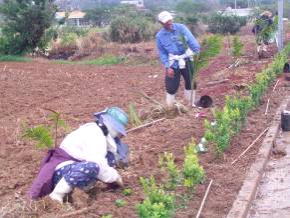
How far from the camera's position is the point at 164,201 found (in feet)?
16.4

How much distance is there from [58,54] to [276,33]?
39.6 ft

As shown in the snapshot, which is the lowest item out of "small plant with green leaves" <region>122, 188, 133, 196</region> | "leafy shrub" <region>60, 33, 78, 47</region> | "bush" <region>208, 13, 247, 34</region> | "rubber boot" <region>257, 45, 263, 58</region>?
"bush" <region>208, 13, 247, 34</region>

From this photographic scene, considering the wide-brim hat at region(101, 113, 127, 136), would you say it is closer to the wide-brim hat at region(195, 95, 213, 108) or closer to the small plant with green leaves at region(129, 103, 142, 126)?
the small plant with green leaves at region(129, 103, 142, 126)

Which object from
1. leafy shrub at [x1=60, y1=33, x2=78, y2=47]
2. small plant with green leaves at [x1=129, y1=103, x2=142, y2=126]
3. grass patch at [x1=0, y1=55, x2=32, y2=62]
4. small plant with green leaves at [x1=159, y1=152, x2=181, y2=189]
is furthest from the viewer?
leafy shrub at [x1=60, y1=33, x2=78, y2=47]

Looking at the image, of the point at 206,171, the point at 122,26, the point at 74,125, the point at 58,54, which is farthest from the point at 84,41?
the point at 206,171

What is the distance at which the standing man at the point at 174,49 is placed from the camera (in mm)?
10328

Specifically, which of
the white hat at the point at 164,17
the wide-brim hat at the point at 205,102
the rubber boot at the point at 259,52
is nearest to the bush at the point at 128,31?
the rubber boot at the point at 259,52

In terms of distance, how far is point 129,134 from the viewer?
923cm

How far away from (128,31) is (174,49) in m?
22.8

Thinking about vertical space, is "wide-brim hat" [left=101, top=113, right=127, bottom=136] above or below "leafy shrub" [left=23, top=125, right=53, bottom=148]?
above

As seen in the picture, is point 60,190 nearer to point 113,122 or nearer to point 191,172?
point 113,122

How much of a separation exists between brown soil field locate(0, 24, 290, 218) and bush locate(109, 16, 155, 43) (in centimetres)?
1286

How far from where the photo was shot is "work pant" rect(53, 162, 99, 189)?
5.54m

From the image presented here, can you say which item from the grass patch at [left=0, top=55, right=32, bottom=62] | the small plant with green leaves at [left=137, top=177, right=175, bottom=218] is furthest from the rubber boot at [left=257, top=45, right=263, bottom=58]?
the small plant with green leaves at [left=137, top=177, right=175, bottom=218]
